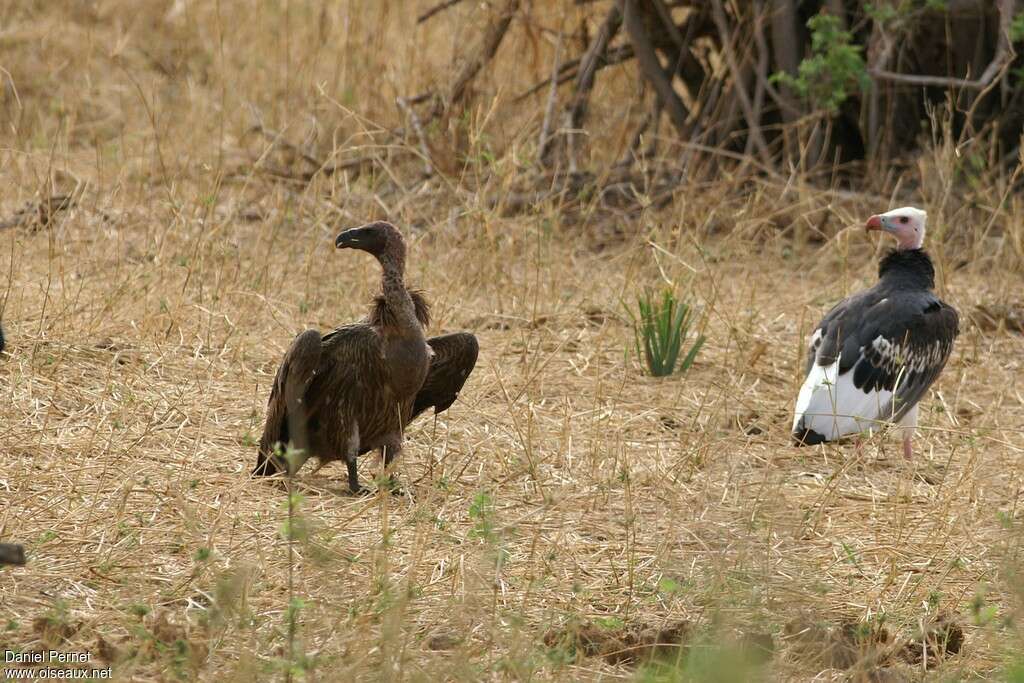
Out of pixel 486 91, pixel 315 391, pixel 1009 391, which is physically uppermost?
pixel 486 91

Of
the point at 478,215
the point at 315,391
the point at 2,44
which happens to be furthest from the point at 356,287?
the point at 2,44

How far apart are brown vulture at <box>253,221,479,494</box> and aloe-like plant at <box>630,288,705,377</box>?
137 cm

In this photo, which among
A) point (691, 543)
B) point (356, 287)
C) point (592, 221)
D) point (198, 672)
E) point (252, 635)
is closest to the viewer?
point (198, 672)

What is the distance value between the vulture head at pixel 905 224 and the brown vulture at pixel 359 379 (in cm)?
221

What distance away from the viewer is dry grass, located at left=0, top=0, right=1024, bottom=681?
10.8 ft

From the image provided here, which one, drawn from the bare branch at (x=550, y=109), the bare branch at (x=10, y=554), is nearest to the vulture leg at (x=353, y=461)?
the bare branch at (x=10, y=554)

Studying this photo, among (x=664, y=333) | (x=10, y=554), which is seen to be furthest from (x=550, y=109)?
(x=10, y=554)

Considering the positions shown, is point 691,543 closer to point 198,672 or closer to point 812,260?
point 198,672

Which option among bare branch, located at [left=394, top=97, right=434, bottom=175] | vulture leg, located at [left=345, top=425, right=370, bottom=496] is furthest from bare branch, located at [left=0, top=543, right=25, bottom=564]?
bare branch, located at [left=394, top=97, right=434, bottom=175]

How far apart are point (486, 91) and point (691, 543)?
484 centimetres

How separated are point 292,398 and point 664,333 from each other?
1.91 m

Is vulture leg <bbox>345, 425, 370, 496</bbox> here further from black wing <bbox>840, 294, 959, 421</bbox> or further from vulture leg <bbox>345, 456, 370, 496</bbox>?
black wing <bbox>840, 294, 959, 421</bbox>

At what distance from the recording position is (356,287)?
20.8 ft

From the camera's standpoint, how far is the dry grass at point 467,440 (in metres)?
3.30
